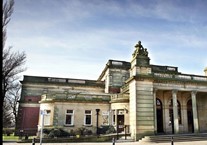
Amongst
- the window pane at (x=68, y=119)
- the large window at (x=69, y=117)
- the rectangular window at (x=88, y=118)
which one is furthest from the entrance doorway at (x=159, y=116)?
the window pane at (x=68, y=119)

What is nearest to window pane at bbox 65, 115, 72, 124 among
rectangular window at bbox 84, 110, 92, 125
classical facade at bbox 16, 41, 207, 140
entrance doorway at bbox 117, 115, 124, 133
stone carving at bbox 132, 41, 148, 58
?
classical facade at bbox 16, 41, 207, 140

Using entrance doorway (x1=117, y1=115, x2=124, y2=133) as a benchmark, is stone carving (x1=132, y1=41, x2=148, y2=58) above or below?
above

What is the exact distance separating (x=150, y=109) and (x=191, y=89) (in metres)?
5.88

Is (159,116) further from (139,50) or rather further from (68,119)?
(68,119)

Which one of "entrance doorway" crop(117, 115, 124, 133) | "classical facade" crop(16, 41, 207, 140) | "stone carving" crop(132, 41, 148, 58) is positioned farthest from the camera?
"entrance doorway" crop(117, 115, 124, 133)

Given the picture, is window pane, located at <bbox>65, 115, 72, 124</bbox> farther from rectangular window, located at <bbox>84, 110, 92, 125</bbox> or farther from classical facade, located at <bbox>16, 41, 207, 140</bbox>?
rectangular window, located at <bbox>84, 110, 92, 125</bbox>

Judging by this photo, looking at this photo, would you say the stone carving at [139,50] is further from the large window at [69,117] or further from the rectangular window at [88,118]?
the large window at [69,117]

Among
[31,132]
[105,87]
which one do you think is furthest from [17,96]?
[105,87]

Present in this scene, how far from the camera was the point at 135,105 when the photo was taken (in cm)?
1975

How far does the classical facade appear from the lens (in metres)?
20.2

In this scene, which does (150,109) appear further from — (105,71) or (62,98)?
(105,71)

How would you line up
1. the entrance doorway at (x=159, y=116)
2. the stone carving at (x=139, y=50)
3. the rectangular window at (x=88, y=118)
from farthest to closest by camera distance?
the rectangular window at (x=88, y=118) → the entrance doorway at (x=159, y=116) → the stone carving at (x=139, y=50)

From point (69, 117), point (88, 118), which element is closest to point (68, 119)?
point (69, 117)

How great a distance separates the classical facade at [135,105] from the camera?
66.4 ft
